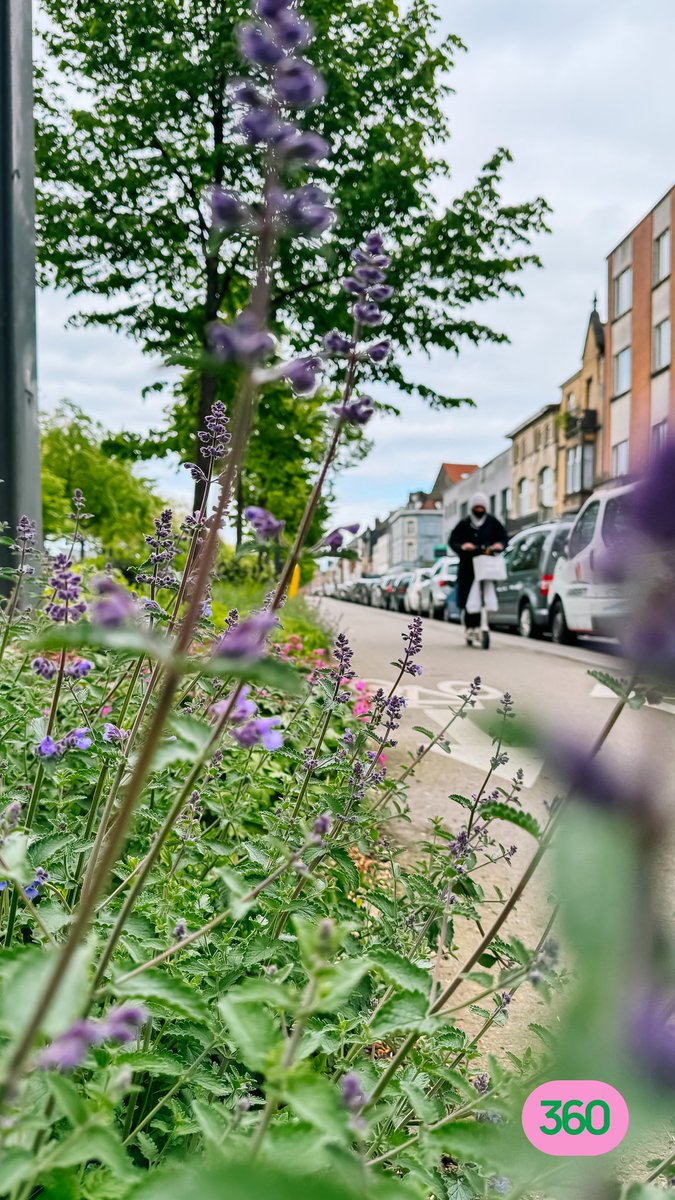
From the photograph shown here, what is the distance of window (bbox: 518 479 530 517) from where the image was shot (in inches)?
1818

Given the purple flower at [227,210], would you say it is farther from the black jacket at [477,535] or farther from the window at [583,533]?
the black jacket at [477,535]

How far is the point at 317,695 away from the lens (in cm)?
288

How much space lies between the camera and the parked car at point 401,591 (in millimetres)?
29347

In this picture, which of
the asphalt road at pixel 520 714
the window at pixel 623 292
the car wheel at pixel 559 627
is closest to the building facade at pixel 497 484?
the window at pixel 623 292

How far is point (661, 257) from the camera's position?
96.3ft

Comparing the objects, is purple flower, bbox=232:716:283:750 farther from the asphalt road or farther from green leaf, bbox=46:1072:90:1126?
green leaf, bbox=46:1072:90:1126

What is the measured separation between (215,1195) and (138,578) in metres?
1.53

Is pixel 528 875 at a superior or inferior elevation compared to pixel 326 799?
superior

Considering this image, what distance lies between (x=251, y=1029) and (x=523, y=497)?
4783 cm

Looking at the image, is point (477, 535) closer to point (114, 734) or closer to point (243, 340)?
point (114, 734)

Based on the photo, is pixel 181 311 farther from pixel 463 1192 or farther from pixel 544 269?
pixel 463 1192

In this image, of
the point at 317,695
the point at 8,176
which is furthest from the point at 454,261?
the point at 317,695

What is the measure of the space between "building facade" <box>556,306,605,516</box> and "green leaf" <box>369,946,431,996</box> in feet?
116

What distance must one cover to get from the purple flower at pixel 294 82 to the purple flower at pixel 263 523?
43 cm
